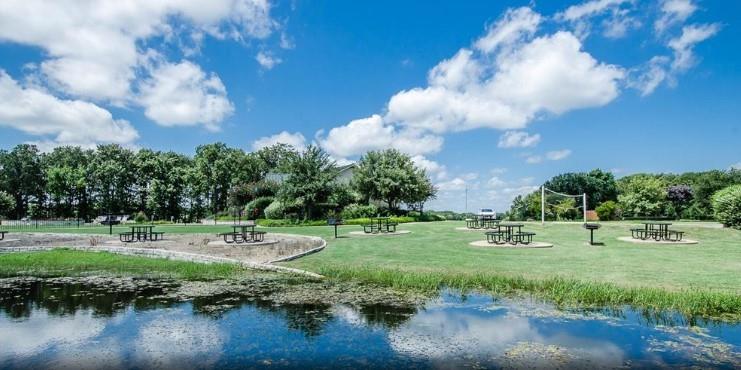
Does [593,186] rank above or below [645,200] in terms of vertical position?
above

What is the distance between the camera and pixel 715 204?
2608cm

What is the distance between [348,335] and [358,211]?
112 feet

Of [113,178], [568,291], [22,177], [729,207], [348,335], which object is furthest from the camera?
[22,177]

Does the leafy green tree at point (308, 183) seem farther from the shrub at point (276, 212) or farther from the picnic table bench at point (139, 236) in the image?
the picnic table bench at point (139, 236)

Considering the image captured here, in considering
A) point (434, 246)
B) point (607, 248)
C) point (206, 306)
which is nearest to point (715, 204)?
point (607, 248)

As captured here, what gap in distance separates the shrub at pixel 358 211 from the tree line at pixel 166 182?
1713 millimetres

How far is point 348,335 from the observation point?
7.30 metres

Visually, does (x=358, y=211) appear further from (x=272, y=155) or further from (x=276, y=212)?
(x=272, y=155)

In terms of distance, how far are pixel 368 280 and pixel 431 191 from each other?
123ft

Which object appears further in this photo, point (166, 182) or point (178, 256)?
point (166, 182)

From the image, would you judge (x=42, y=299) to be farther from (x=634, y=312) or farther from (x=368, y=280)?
(x=634, y=312)

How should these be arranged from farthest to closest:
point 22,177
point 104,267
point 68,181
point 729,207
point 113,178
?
1. point 22,177
2. point 113,178
3. point 68,181
4. point 729,207
5. point 104,267

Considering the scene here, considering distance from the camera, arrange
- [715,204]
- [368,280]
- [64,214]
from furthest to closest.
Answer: [64,214], [715,204], [368,280]

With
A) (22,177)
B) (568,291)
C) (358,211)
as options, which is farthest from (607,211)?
(22,177)
